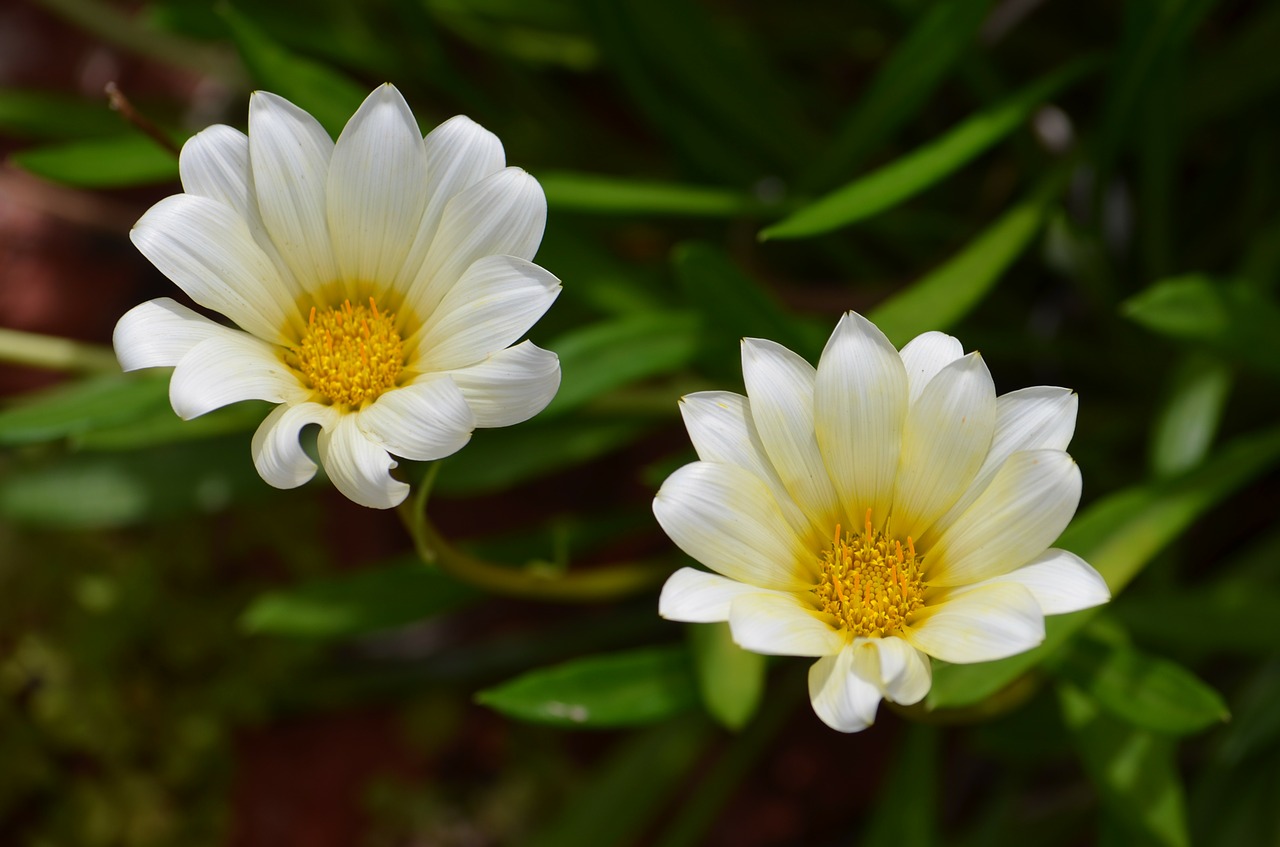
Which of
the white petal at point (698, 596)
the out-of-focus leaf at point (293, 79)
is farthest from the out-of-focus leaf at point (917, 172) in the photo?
the out-of-focus leaf at point (293, 79)

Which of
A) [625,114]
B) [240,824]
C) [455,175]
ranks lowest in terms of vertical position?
[240,824]

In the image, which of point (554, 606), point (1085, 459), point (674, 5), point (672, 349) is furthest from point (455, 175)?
point (554, 606)

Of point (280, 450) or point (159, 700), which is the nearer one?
point (280, 450)

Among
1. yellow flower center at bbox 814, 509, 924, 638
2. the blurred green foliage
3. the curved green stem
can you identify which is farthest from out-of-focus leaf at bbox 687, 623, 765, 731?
yellow flower center at bbox 814, 509, 924, 638

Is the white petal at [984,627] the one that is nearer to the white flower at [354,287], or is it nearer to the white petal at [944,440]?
the white petal at [944,440]

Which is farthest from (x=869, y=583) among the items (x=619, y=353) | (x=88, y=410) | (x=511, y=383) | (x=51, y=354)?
(x=51, y=354)

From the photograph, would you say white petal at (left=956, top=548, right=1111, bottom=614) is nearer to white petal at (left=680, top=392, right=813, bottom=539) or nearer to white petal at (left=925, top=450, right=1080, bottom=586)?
white petal at (left=925, top=450, right=1080, bottom=586)

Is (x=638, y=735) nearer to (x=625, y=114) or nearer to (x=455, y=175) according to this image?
(x=455, y=175)
